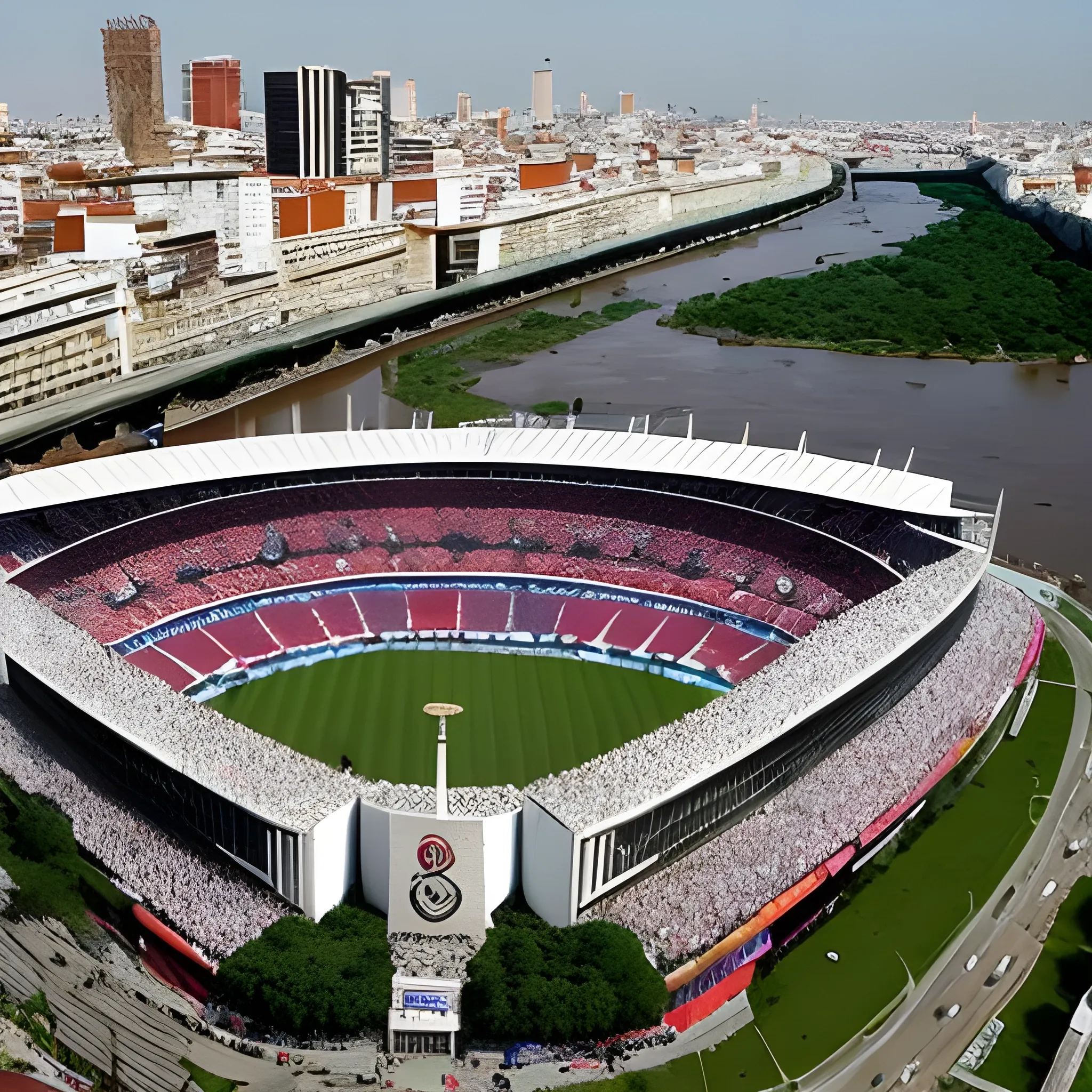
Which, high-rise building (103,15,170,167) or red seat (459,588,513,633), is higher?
high-rise building (103,15,170,167)

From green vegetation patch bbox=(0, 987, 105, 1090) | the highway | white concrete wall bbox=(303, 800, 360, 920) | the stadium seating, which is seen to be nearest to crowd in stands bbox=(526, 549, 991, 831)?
white concrete wall bbox=(303, 800, 360, 920)

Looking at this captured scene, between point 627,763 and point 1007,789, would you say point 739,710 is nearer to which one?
point 627,763

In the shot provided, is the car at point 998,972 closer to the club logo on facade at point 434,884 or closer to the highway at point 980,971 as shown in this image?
the highway at point 980,971

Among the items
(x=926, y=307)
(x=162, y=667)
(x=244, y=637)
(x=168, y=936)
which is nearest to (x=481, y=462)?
(x=244, y=637)

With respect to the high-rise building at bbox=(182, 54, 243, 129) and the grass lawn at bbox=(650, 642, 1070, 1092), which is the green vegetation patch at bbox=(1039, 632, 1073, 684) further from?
the high-rise building at bbox=(182, 54, 243, 129)

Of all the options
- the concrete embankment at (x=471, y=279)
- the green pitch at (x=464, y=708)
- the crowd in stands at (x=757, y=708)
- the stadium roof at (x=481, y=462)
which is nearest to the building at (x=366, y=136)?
the concrete embankment at (x=471, y=279)

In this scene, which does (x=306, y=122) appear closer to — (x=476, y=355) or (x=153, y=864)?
(x=476, y=355)
